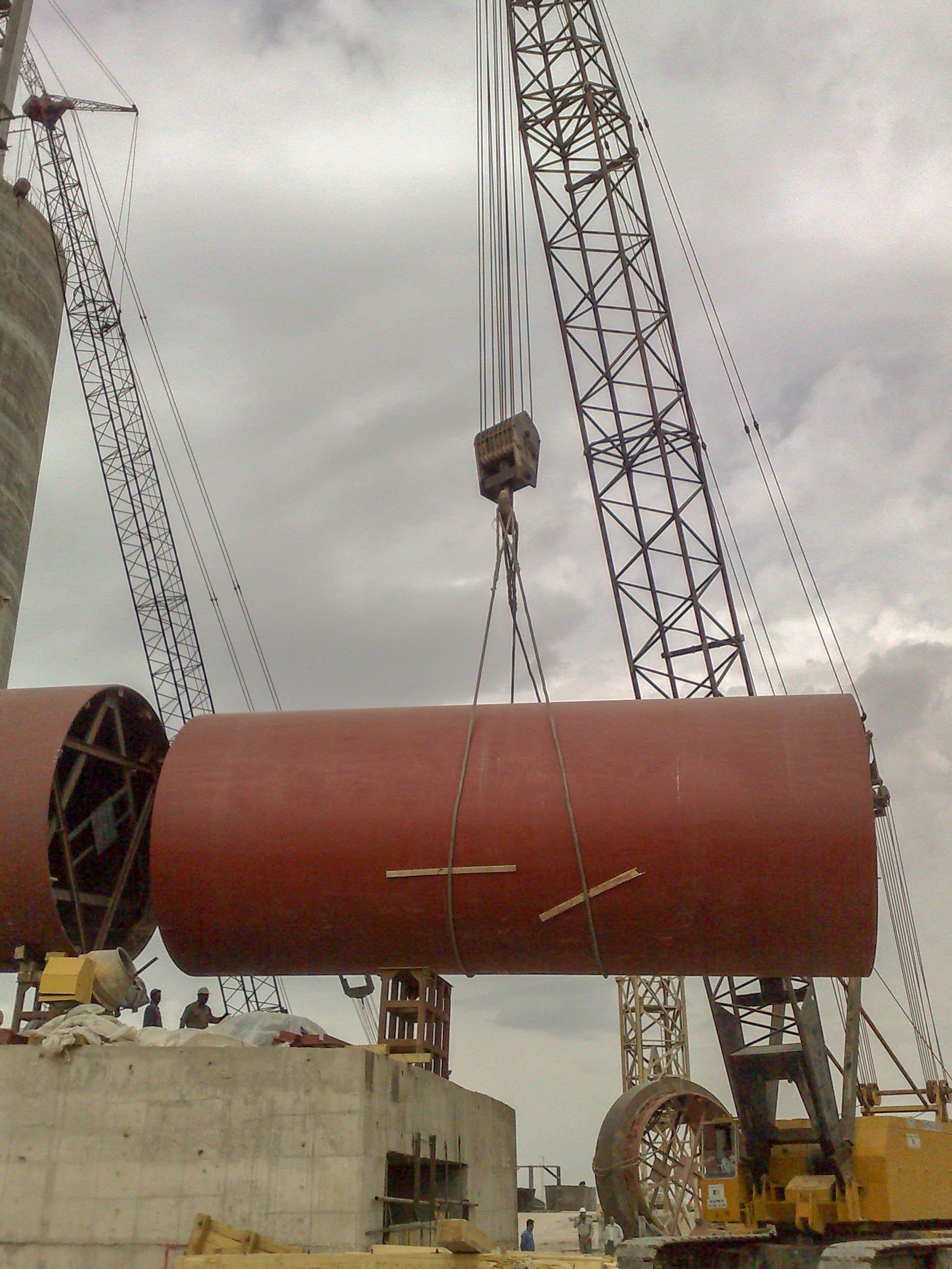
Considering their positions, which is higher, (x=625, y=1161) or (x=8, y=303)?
(x=8, y=303)

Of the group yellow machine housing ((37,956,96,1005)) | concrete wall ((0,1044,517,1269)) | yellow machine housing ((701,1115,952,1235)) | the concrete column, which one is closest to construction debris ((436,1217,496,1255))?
concrete wall ((0,1044,517,1269))

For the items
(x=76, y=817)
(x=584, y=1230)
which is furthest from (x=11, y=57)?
(x=584, y=1230)

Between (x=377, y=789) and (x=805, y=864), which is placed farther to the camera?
(x=377, y=789)

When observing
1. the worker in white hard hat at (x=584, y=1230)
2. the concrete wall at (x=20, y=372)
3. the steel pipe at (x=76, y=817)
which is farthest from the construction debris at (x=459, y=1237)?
the concrete wall at (x=20, y=372)

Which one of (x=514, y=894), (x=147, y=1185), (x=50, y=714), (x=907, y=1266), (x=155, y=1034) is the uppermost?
(x=50, y=714)

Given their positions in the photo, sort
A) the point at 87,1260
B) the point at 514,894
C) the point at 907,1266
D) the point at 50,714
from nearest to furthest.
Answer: the point at 87,1260, the point at 514,894, the point at 50,714, the point at 907,1266

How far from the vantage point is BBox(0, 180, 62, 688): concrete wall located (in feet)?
83.2

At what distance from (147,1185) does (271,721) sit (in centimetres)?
505

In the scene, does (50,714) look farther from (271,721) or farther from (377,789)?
(377,789)

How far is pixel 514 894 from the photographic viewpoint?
470 inches

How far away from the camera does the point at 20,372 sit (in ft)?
86.8

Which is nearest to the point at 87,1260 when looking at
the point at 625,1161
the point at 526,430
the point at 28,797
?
the point at 28,797

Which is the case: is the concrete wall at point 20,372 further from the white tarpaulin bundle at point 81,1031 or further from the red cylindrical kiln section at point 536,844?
the white tarpaulin bundle at point 81,1031

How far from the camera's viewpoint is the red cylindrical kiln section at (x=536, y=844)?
38.1 ft
